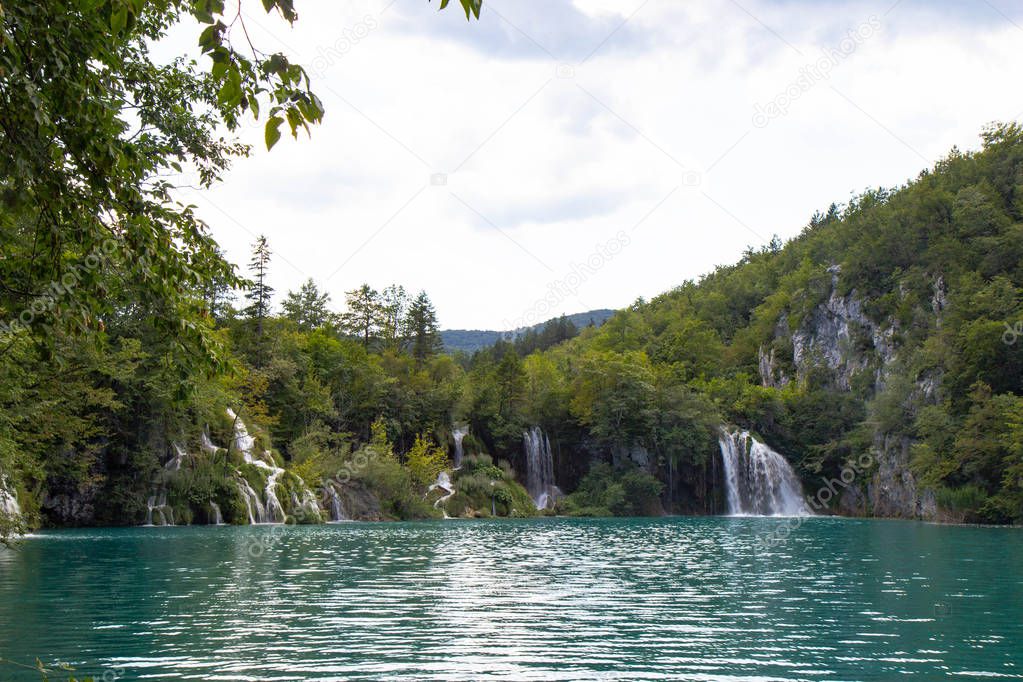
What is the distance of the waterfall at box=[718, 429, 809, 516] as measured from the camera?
6056 centimetres

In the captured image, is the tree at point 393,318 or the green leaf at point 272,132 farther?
the tree at point 393,318

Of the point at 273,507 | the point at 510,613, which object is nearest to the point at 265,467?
the point at 273,507

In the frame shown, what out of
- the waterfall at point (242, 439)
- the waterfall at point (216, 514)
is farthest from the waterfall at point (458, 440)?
the waterfall at point (216, 514)

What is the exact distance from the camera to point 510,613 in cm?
1382

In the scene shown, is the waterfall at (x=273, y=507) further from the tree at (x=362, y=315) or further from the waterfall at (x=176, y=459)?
the tree at (x=362, y=315)

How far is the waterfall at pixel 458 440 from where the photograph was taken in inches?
2365

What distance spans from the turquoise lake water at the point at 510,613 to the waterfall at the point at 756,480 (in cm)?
3556

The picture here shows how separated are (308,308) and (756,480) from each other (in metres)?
44.8

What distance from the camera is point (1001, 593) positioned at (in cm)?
1598

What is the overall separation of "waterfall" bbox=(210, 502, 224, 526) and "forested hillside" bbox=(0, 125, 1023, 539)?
0.43 m

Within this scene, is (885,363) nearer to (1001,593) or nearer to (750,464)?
(750,464)

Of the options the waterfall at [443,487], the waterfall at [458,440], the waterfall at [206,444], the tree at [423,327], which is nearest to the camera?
the waterfall at [206,444]

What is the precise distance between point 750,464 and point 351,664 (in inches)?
2210

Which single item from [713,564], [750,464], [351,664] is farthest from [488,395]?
[351,664]
